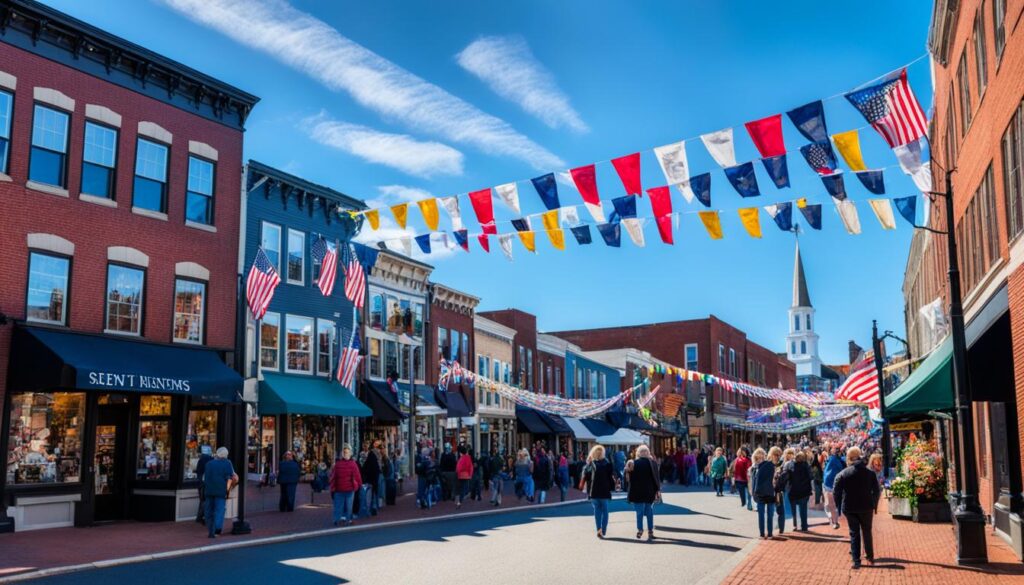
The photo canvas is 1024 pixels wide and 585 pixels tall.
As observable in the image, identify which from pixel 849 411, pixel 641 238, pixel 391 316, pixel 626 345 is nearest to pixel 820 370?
pixel 626 345

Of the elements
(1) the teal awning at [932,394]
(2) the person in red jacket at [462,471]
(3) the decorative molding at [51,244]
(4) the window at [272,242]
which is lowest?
(2) the person in red jacket at [462,471]

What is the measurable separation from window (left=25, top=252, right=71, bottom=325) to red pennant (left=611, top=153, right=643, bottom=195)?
37.9 feet

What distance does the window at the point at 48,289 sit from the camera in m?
19.1

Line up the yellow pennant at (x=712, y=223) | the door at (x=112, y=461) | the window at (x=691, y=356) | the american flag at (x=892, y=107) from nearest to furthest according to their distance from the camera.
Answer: the american flag at (x=892, y=107)
the yellow pennant at (x=712, y=223)
the door at (x=112, y=461)
the window at (x=691, y=356)

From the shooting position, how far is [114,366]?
19234 millimetres

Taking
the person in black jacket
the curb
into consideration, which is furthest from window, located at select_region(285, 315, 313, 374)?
the person in black jacket

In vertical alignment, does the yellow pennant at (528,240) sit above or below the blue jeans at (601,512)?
above

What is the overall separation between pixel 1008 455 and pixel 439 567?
31.4ft

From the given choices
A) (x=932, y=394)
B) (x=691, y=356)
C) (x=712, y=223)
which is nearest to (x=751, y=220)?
(x=712, y=223)

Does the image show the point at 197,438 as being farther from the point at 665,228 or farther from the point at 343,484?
the point at 665,228

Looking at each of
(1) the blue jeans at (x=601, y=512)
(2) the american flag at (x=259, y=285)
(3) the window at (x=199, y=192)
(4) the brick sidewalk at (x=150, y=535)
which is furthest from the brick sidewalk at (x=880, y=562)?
(3) the window at (x=199, y=192)

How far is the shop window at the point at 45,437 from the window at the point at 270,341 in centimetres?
850

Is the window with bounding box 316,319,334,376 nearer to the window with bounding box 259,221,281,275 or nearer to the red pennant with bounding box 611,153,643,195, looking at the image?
the window with bounding box 259,221,281,275

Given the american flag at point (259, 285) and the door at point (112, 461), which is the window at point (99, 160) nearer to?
the american flag at point (259, 285)
